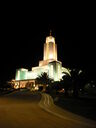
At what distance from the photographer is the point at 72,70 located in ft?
90.9

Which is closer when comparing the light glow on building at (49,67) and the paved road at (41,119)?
the paved road at (41,119)

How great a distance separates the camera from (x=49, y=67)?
88.3 meters

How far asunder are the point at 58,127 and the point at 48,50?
91.6 m

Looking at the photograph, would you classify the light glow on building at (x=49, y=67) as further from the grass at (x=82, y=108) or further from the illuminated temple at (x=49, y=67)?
the grass at (x=82, y=108)

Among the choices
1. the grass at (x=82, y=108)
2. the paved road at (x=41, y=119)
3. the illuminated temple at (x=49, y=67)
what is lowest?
the grass at (x=82, y=108)

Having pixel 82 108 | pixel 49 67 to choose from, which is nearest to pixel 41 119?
pixel 82 108

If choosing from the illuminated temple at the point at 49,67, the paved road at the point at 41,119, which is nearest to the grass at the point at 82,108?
the paved road at the point at 41,119

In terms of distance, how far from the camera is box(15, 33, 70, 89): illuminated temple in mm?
86500

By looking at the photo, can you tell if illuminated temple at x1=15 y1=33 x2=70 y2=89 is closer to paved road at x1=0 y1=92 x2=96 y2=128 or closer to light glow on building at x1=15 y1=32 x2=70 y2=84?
light glow on building at x1=15 y1=32 x2=70 y2=84

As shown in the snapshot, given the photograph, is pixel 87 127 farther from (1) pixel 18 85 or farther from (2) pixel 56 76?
(1) pixel 18 85

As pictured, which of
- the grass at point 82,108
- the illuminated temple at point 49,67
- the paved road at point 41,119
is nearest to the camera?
the paved road at point 41,119

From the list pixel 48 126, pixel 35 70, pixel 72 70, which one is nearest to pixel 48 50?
pixel 35 70

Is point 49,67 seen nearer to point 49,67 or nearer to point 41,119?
point 49,67

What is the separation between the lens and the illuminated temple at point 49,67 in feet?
284
